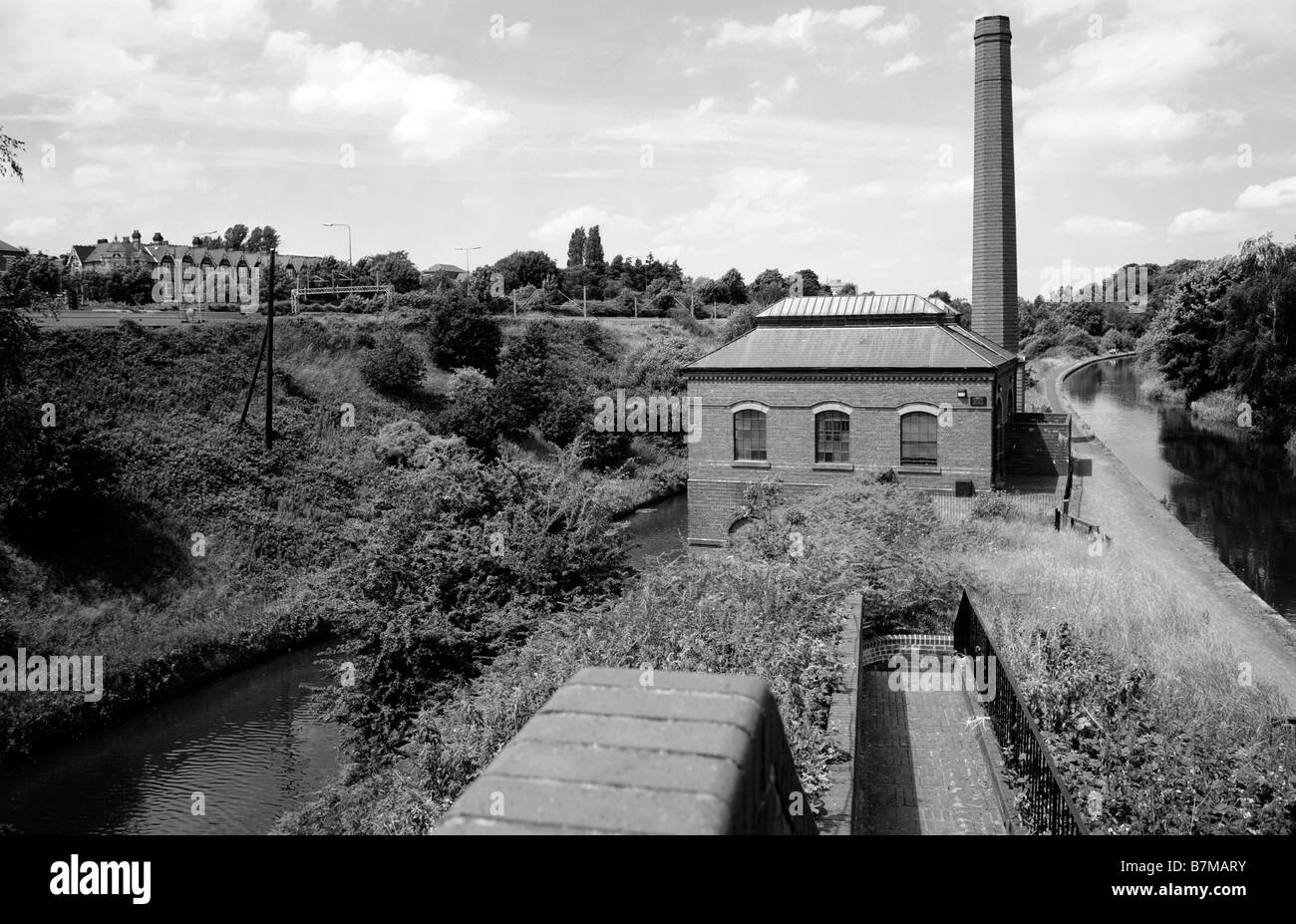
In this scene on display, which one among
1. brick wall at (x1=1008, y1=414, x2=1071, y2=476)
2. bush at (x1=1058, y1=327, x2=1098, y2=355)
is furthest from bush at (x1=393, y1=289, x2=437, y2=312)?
bush at (x1=1058, y1=327, x2=1098, y2=355)

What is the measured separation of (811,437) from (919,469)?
2.87m

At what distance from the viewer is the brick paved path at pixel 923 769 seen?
772cm

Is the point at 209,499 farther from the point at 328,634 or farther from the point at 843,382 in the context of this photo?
the point at 843,382

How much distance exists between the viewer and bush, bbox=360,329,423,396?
39.6m

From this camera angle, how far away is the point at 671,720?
190 centimetres

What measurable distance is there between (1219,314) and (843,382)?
37785 mm

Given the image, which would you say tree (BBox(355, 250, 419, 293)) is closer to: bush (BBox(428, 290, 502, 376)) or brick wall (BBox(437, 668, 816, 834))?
bush (BBox(428, 290, 502, 376))

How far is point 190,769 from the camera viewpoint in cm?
1630

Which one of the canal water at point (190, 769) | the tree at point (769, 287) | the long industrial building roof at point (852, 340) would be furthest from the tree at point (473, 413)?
the tree at point (769, 287)

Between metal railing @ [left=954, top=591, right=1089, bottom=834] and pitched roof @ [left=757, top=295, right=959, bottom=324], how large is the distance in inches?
629

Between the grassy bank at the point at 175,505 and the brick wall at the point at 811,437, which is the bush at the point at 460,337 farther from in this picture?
the brick wall at the point at 811,437

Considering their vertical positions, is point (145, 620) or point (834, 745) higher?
point (834, 745)

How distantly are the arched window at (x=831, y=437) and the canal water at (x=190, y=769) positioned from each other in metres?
9.18
